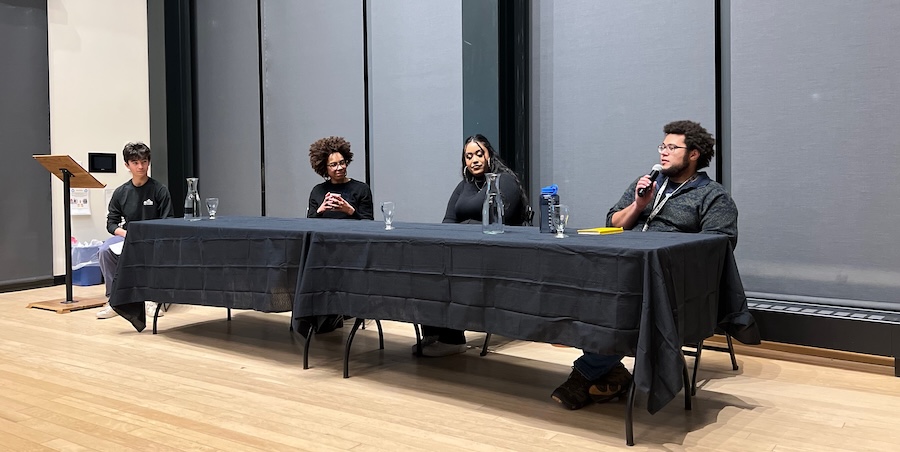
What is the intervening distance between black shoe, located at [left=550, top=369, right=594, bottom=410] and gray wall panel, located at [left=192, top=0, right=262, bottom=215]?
4.49 metres

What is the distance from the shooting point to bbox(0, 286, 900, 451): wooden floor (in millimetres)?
2516

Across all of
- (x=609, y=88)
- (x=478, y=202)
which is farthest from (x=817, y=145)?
A: (x=478, y=202)

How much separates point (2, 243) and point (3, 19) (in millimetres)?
1806

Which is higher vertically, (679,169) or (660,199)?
(679,169)

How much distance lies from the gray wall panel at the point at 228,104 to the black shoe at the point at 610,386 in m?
4.56

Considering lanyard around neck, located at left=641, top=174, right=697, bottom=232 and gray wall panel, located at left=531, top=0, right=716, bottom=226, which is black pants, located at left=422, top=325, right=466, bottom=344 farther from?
gray wall panel, located at left=531, top=0, right=716, bottom=226

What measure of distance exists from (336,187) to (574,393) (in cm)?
224

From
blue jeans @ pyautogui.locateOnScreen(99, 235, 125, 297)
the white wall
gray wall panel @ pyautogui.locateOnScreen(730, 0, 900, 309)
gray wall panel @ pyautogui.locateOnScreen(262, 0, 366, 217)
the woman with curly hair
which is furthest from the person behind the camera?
the white wall

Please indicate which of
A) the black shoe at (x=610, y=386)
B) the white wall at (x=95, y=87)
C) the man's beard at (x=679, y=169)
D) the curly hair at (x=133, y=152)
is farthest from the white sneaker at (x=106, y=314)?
the man's beard at (x=679, y=169)

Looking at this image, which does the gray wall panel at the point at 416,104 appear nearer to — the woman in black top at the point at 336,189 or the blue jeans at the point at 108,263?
the woman in black top at the point at 336,189

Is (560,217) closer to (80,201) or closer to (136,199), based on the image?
(136,199)

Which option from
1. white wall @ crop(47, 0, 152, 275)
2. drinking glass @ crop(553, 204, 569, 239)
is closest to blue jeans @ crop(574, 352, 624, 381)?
drinking glass @ crop(553, 204, 569, 239)

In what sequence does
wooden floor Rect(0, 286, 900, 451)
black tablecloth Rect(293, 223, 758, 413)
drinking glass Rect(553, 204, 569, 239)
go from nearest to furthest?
black tablecloth Rect(293, 223, 758, 413) < wooden floor Rect(0, 286, 900, 451) < drinking glass Rect(553, 204, 569, 239)

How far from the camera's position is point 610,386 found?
2896 millimetres
